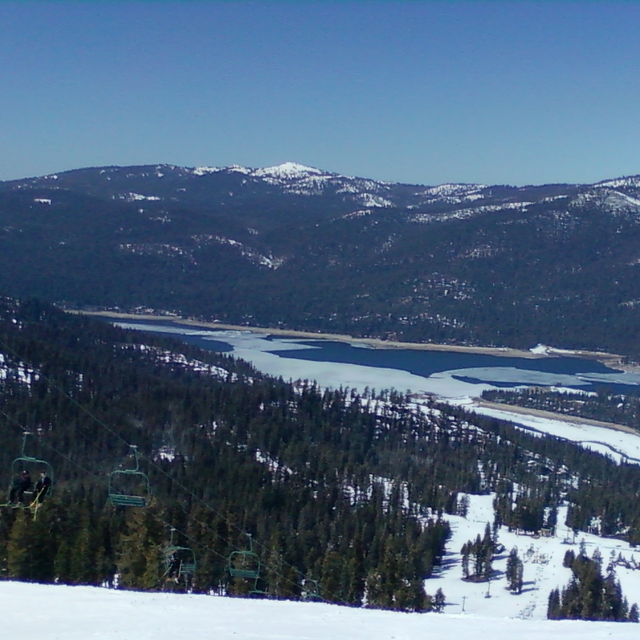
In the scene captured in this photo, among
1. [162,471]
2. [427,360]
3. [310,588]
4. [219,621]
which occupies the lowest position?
[162,471]

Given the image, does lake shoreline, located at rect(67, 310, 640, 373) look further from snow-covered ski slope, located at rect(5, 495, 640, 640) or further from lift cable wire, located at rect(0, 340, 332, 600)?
snow-covered ski slope, located at rect(5, 495, 640, 640)

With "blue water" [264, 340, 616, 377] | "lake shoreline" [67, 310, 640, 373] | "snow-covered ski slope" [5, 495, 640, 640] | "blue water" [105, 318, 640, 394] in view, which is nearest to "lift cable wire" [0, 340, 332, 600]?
"snow-covered ski slope" [5, 495, 640, 640]

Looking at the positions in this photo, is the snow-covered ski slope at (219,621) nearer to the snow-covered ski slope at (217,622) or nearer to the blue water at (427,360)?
the snow-covered ski slope at (217,622)

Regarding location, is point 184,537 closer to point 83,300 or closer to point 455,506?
point 455,506

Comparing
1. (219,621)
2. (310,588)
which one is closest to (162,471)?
(310,588)

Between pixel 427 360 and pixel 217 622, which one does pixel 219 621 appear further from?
pixel 427 360

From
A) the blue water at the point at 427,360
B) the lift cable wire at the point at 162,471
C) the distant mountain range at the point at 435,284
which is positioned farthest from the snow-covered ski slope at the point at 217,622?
the distant mountain range at the point at 435,284
